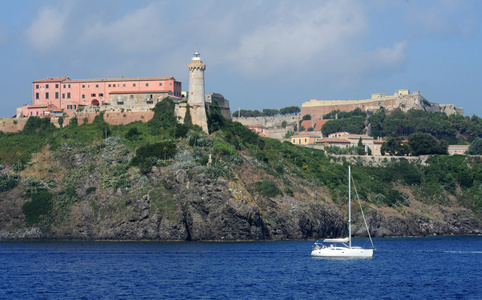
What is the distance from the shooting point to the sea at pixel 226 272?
45656 millimetres

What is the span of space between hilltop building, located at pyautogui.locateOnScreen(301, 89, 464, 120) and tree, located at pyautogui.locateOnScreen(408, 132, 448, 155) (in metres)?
35.2

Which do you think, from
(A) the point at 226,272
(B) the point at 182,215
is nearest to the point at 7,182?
(B) the point at 182,215

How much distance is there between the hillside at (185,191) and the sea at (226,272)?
11.2 feet

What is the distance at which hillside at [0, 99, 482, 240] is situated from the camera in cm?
7525

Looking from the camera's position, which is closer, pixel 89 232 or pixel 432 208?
pixel 89 232

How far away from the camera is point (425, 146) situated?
112m

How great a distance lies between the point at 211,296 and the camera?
44.1 meters

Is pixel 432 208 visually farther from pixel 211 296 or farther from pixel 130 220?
pixel 211 296

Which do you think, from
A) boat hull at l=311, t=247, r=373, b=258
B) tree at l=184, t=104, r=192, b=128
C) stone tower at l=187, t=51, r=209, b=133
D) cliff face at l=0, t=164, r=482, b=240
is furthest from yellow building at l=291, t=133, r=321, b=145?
boat hull at l=311, t=247, r=373, b=258

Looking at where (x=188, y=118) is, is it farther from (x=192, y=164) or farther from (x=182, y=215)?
(x=182, y=215)

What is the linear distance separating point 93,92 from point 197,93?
56.3 feet

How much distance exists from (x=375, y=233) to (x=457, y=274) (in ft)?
110

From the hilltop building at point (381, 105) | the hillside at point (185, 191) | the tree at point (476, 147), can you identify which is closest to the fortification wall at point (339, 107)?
the hilltop building at point (381, 105)

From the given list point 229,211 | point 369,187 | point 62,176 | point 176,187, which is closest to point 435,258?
point 229,211
